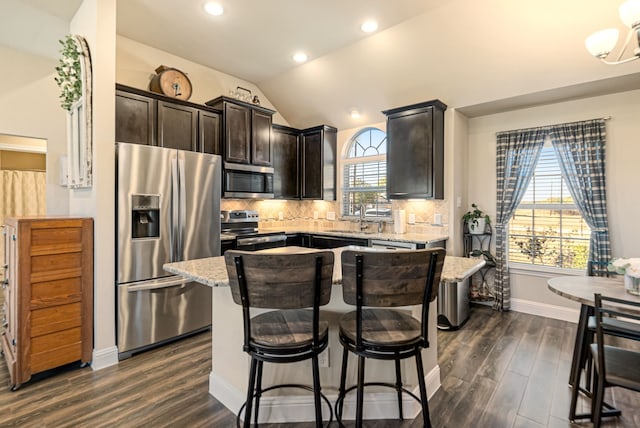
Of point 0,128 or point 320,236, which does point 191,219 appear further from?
point 0,128

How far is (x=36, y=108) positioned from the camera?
385 cm

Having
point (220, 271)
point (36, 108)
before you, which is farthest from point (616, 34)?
point (36, 108)

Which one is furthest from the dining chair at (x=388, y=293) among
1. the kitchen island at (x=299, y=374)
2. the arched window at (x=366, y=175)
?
the arched window at (x=366, y=175)

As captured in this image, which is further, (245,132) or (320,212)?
(320,212)

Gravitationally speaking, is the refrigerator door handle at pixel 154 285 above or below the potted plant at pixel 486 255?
below

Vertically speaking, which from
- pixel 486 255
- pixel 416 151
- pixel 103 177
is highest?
pixel 416 151

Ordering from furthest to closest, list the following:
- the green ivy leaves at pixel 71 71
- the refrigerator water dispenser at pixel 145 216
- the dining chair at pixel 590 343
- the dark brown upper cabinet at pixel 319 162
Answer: the dark brown upper cabinet at pixel 319 162
the refrigerator water dispenser at pixel 145 216
the green ivy leaves at pixel 71 71
the dining chair at pixel 590 343

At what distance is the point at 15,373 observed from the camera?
2.30 meters

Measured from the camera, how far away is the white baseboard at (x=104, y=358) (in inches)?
103

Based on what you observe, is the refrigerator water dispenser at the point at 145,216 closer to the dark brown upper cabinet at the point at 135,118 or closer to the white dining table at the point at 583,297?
the dark brown upper cabinet at the point at 135,118

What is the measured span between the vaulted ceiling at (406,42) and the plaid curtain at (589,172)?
40cm

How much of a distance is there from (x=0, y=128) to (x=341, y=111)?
4.21 meters

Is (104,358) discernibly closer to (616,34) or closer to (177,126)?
(177,126)

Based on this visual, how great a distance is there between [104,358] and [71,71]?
250 cm
